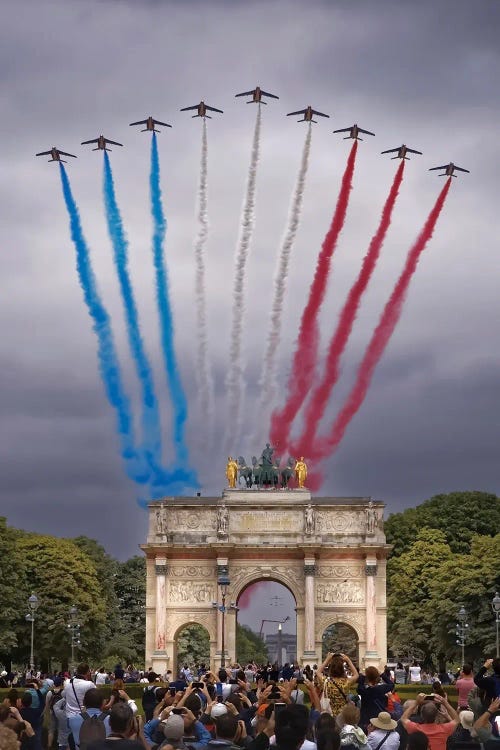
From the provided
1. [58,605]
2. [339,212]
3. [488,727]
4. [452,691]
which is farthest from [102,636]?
[488,727]

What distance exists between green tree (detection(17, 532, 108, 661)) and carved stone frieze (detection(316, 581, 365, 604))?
2053 centimetres

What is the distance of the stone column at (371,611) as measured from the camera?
329 feet

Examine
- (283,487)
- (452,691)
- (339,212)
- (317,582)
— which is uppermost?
(339,212)

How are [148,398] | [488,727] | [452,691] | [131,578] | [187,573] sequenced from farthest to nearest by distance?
[131,578], [187,573], [148,398], [452,691], [488,727]

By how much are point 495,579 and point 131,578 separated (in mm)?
55891

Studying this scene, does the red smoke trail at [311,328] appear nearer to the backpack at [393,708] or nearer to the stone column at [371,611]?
the stone column at [371,611]

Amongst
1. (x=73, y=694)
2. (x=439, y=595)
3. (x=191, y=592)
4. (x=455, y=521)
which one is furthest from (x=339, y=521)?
(x=73, y=694)

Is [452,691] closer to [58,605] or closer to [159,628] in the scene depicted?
[159,628]

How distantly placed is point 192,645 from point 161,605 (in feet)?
173

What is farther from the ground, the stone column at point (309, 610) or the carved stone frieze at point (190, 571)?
the carved stone frieze at point (190, 571)

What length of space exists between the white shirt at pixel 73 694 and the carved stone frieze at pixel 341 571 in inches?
3018

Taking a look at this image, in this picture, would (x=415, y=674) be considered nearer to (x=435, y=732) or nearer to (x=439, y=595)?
(x=439, y=595)

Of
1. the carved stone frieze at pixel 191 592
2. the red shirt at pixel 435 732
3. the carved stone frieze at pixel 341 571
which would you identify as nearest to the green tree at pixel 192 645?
the carved stone frieze at pixel 191 592

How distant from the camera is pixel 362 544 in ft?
337
